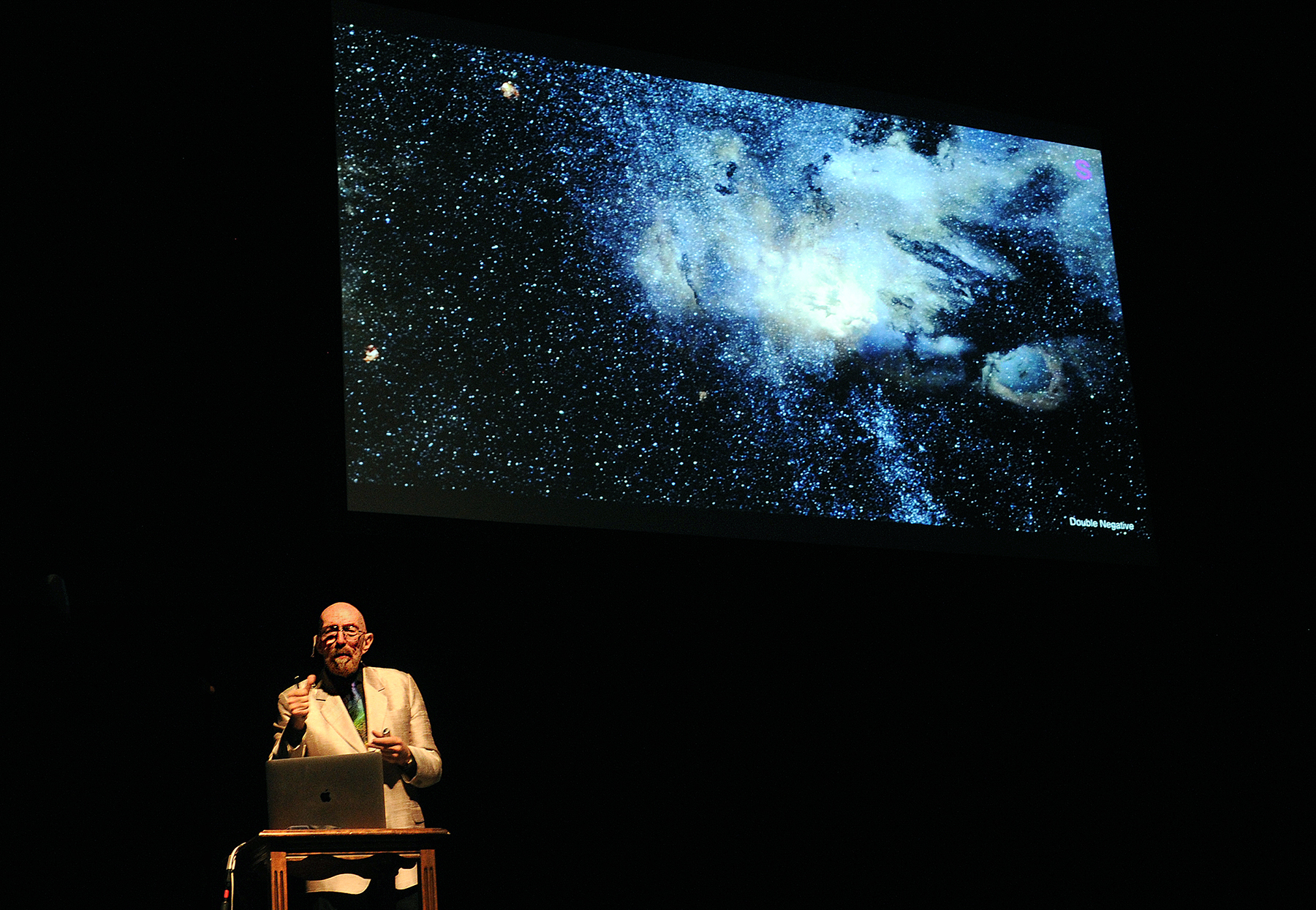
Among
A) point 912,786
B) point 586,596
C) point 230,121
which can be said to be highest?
point 230,121

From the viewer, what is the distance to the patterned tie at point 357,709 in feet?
10.3

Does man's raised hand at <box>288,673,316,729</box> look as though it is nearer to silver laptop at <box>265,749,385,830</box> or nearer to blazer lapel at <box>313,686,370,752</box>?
blazer lapel at <box>313,686,370,752</box>

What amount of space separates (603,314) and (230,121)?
1.19 m

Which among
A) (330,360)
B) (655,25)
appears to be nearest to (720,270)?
(655,25)

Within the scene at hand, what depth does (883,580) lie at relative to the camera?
4180 millimetres

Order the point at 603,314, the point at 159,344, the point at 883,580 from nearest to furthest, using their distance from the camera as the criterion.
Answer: the point at 159,344
the point at 603,314
the point at 883,580

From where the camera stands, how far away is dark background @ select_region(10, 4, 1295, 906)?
3.34 m

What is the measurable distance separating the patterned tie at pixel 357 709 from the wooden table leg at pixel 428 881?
388 mm

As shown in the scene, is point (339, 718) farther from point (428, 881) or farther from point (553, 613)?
point (553, 613)

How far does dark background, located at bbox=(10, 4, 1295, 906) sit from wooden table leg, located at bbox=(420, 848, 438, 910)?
66 centimetres

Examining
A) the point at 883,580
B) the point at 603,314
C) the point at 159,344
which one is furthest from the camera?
the point at 883,580

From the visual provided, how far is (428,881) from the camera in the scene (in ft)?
9.33

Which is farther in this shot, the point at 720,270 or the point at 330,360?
the point at 720,270

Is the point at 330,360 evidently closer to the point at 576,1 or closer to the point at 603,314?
the point at 603,314
